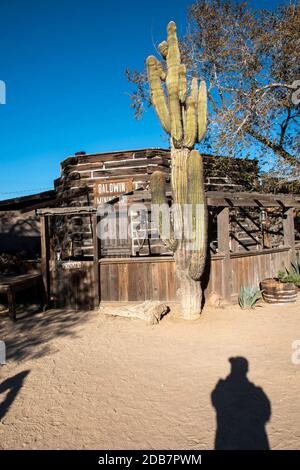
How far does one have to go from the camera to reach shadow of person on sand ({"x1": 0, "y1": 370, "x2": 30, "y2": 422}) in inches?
135

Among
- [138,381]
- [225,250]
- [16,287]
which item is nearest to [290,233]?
[225,250]

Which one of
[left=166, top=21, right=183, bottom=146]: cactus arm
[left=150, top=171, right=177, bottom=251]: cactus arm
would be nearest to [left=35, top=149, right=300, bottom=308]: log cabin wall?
[left=150, top=171, right=177, bottom=251]: cactus arm

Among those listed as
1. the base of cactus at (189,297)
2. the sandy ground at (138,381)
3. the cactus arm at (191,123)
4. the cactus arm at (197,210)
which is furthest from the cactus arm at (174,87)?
the sandy ground at (138,381)

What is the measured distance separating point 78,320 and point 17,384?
2.92 metres

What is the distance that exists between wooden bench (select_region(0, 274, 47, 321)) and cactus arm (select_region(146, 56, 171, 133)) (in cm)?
497

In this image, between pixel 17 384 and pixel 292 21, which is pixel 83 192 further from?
pixel 292 21

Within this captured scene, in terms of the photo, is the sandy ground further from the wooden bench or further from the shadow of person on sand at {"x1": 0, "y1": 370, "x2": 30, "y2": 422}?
the wooden bench

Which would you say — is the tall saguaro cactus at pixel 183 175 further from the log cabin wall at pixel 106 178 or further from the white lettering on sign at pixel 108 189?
the white lettering on sign at pixel 108 189

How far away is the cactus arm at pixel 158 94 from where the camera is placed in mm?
6547

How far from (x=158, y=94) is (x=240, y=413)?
19.8 ft

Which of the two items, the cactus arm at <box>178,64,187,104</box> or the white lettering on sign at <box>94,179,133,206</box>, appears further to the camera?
the white lettering on sign at <box>94,179,133,206</box>

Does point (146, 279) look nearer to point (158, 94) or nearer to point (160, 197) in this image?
point (160, 197)

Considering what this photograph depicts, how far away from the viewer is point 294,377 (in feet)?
12.8
